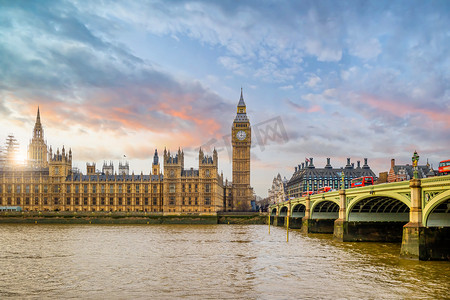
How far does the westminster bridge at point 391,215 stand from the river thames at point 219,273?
2.01 m

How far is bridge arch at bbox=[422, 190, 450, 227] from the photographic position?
112ft

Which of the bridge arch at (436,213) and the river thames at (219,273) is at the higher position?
the bridge arch at (436,213)

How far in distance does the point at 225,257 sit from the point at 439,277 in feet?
62.4

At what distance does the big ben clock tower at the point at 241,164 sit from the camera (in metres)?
162

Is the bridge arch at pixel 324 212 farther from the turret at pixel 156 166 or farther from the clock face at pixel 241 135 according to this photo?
the turret at pixel 156 166

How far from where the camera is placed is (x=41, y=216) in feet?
381

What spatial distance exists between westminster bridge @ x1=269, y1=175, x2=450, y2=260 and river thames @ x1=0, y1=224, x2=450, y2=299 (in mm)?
2012

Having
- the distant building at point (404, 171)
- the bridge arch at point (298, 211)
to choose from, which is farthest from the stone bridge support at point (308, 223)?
the distant building at point (404, 171)

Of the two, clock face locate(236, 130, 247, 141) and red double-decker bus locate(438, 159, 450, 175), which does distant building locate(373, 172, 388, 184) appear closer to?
red double-decker bus locate(438, 159, 450, 175)

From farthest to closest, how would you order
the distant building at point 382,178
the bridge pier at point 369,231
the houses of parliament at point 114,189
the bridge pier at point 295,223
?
the houses of parliament at point 114,189, the bridge pier at point 295,223, the distant building at point 382,178, the bridge pier at point 369,231

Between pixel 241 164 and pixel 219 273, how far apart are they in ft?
433

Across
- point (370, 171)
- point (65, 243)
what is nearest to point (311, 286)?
point (65, 243)

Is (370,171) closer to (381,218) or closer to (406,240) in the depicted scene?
(381,218)

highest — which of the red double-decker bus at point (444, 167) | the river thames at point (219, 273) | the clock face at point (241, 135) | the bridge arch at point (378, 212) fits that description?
the clock face at point (241, 135)
